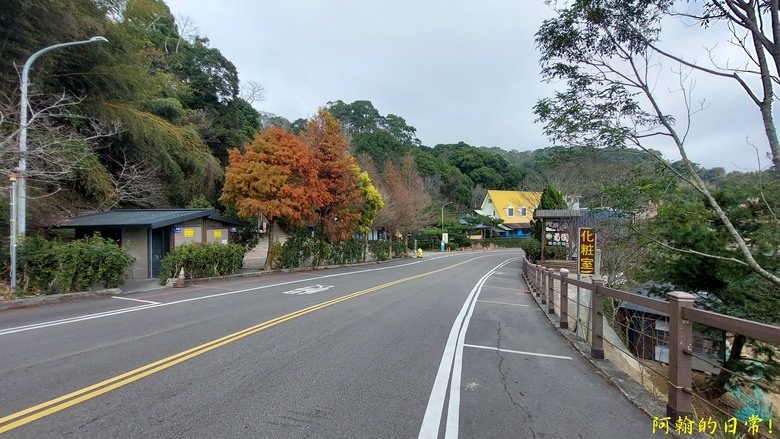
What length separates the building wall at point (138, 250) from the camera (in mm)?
17812

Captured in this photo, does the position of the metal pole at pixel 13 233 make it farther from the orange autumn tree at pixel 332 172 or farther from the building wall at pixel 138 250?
the orange autumn tree at pixel 332 172

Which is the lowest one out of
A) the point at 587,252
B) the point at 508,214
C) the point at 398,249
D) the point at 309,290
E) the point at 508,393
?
the point at 398,249

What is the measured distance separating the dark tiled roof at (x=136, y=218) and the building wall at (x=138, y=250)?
2.26 ft

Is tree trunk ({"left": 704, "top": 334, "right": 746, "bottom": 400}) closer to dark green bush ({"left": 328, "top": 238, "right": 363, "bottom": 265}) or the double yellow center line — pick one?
the double yellow center line

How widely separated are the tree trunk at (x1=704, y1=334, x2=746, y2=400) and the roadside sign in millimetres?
3905

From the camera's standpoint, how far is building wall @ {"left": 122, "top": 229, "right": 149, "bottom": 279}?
1781 centimetres

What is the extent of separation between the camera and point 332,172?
2488 centimetres

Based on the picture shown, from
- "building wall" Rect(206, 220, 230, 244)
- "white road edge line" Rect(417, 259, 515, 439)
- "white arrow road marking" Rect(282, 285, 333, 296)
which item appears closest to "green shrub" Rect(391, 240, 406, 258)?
"building wall" Rect(206, 220, 230, 244)

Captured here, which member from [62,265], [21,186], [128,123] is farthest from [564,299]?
[128,123]

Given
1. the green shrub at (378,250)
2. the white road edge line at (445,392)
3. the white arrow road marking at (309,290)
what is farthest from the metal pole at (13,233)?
the green shrub at (378,250)

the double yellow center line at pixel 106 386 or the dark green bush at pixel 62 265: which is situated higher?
the dark green bush at pixel 62 265

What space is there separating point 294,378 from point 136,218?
16.5 metres

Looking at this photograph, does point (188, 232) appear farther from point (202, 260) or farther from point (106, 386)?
point (106, 386)

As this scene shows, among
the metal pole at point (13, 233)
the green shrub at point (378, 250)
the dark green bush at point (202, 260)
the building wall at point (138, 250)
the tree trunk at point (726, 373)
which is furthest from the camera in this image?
the green shrub at point (378, 250)
